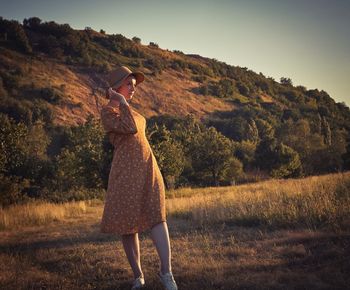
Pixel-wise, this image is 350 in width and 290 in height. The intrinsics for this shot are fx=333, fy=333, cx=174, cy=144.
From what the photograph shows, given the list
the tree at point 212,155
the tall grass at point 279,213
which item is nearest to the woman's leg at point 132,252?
the tall grass at point 279,213

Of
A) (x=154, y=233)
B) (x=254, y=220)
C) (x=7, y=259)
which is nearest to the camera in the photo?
(x=154, y=233)

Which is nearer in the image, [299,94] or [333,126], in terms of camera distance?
[333,126]

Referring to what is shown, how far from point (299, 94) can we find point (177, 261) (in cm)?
10027

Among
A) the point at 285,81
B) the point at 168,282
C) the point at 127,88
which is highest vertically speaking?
the point at 285,81

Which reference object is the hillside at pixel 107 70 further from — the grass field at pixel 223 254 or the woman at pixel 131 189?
the woman at pixel 131 189

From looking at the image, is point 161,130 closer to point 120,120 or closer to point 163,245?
point 120,120

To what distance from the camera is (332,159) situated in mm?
36438

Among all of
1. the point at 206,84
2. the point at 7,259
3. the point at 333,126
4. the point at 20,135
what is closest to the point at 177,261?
the point at 7,259

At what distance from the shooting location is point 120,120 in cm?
345

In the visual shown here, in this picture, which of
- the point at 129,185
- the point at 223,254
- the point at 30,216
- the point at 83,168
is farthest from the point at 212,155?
the point at 129,185

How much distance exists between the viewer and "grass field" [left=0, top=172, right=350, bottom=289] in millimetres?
3558

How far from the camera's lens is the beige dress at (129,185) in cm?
344

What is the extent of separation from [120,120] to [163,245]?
1.35 meters

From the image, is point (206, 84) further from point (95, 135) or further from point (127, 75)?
point (127, 75)
